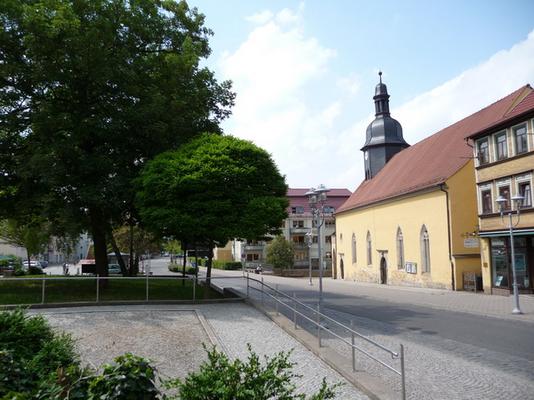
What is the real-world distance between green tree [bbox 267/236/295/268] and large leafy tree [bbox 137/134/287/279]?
40043 mm

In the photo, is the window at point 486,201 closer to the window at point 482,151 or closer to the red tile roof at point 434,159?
the window at point 482,151

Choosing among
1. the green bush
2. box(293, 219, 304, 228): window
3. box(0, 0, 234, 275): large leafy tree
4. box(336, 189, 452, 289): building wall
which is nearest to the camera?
the green bush

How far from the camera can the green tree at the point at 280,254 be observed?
59031 millimetres

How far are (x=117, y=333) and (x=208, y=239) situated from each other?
8.09 m

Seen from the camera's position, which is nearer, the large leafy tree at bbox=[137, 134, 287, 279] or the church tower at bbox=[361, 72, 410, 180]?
the large leafy tree at bbox=[137, 134, 287, 279]

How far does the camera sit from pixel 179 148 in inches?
776

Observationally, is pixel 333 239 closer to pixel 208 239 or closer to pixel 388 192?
pixel 388 192

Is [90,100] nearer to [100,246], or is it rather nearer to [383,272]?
[100,246]

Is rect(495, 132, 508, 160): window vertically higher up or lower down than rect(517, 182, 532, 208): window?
higher up

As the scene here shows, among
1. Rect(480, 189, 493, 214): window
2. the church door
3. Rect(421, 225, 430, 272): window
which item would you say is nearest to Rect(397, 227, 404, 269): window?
the church door

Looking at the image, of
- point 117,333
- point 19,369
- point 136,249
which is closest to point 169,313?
point 117,333

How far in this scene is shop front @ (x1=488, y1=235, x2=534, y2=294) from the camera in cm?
2380

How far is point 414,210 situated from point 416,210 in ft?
1.04

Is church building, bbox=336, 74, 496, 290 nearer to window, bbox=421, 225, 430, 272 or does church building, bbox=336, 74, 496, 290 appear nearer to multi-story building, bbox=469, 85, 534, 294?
window, bbox=421, 225, 430, 272
